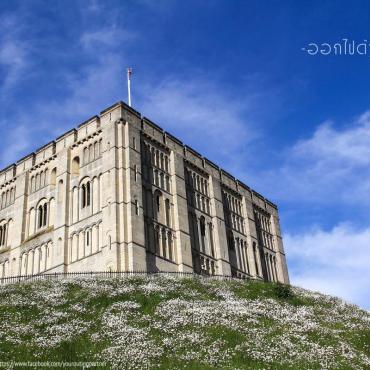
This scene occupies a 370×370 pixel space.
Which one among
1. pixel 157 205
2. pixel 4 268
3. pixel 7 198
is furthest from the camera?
pixel 7 198

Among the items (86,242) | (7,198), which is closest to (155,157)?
(86,242)

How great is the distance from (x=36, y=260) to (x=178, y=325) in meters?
31.7

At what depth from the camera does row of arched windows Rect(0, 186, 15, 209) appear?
65344 millimetres

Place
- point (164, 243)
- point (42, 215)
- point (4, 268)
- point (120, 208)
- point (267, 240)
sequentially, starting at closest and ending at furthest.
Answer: point (120, 208)
point (164, 243)
point (4, 268)
point (42, 215)
point (267, 240)

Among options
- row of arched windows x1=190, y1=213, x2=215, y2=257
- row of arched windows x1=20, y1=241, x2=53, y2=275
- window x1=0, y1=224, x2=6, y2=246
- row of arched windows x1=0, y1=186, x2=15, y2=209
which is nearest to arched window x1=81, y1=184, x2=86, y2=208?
row of arched windows x1=20, y1=241, x2=53, y2=275

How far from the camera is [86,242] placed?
5359 cm

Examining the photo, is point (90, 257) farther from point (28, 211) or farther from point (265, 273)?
point (265, 273)

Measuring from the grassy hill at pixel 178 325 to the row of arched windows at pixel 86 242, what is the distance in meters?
11.7

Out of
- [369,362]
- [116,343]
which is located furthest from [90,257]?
[369,362]

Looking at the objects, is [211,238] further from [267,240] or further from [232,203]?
[267,240]

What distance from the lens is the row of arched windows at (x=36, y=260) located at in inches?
2221

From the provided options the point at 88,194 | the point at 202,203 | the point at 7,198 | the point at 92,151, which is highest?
the point at 92,151

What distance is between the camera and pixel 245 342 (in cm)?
2700

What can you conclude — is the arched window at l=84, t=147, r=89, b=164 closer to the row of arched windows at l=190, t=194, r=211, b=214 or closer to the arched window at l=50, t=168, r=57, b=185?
the arched window at l=50, t=168, r=57, b=185
